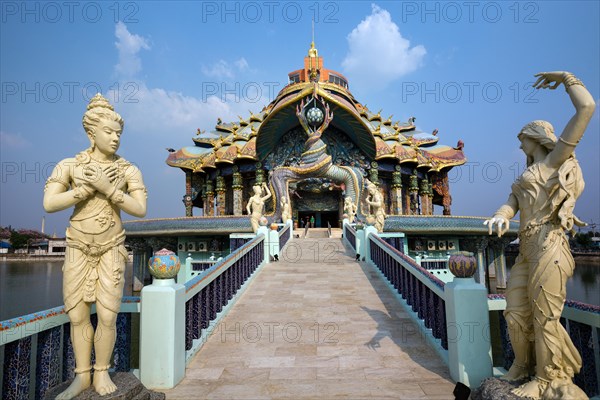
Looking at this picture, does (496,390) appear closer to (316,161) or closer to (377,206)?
(377,206)

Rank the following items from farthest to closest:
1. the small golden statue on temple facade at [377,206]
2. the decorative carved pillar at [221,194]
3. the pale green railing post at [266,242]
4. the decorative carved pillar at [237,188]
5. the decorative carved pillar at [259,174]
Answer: the decorative carved pillar at [221,194]
the decorative carved pillar at [237,188]
the decorative carved pillar at [259,174]
the small golden statue on temple facade at [377,206]
the pale green railing post at [266,242]

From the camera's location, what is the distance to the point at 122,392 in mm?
2793

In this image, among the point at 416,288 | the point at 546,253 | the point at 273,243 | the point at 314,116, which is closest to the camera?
the point at 546,253

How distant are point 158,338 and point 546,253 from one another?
3.35 meters

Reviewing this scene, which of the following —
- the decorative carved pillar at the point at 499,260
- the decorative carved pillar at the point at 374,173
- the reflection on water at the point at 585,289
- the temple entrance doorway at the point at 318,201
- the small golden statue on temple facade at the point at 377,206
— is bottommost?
the reflection on water at the point at 585,289

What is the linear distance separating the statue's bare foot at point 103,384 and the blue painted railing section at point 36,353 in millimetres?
502

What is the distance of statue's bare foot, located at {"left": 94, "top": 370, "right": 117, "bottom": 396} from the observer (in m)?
2.76

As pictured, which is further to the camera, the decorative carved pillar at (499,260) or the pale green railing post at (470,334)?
the decorative carved pillar at (499,260)

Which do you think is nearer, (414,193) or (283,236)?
(283,236)

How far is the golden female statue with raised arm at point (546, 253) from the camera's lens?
264 cm

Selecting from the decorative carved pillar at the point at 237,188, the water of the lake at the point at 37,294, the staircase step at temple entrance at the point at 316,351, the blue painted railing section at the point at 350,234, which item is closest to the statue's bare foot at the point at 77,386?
the staircase step at temple entrance at the point at 316,351

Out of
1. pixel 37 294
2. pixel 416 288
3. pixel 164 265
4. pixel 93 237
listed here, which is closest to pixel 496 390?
pixel 416 288

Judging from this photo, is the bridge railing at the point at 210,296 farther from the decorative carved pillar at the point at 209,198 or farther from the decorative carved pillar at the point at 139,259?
the decorative carved pillar at the point at 209,198

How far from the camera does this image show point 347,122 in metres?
24.4
